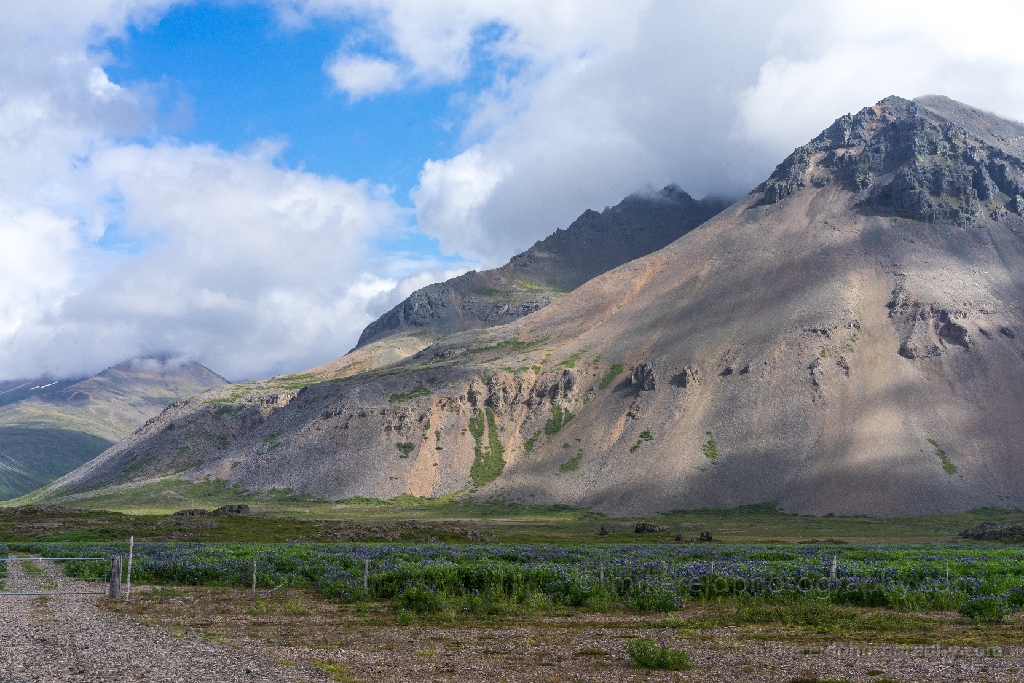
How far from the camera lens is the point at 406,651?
2123 cm

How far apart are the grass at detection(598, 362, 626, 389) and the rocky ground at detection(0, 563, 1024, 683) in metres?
163

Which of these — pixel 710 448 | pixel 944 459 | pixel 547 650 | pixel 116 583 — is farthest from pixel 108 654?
pixel 944 459

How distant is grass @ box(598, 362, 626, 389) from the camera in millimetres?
190125

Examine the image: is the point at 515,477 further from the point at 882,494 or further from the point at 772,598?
the point at 772,598

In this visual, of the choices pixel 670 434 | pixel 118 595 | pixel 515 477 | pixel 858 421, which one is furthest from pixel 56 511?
pixel 858 421

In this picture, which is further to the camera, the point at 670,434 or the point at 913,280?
the point at 913,280

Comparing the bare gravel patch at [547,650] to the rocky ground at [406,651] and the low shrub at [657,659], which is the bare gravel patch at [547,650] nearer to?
the rocky ground at [406,651]

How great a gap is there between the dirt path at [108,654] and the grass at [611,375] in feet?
545

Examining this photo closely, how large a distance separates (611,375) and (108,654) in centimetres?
17558

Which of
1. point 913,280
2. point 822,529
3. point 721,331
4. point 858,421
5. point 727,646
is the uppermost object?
point 913,280

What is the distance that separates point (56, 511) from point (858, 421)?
139193 millimetres

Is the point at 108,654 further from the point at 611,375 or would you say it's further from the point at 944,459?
the point at 611,375

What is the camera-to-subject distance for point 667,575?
32.8 m

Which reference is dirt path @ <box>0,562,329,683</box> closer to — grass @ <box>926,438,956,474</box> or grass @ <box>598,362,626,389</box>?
grass @ <box>926,438,956,474</box>
